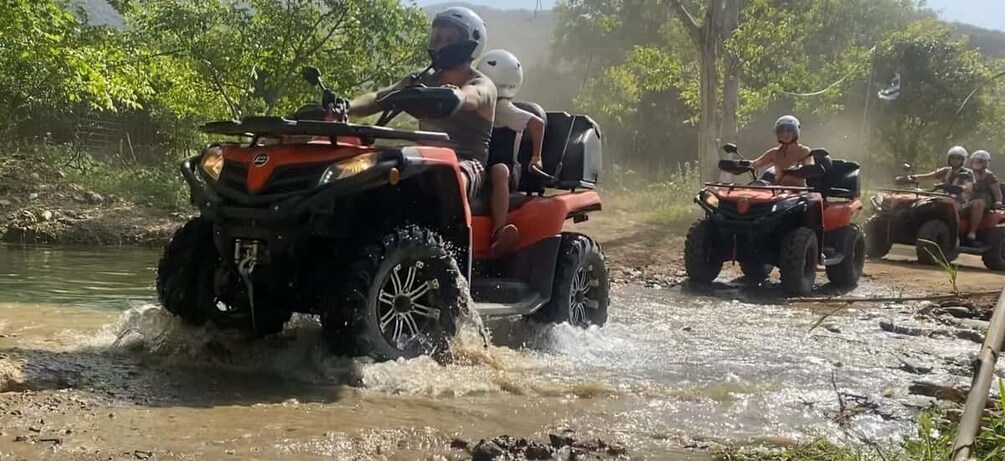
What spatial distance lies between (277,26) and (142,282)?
8901 mm

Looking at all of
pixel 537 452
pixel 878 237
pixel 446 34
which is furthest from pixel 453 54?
pixel 878 237

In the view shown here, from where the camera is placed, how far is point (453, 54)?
563 centimetres

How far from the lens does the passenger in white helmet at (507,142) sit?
19.0 ft

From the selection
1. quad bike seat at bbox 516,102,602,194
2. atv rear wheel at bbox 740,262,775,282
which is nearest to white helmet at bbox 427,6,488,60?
quad bike seat at bbox 516,102,602,194

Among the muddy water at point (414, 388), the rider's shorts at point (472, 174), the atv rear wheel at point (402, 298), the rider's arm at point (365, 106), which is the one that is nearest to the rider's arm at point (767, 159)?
the muddy water at point (414, 388)

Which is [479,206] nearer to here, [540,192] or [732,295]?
[540,192]

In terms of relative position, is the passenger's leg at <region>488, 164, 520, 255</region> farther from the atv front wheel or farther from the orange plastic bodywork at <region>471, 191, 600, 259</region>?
the atv front wheel

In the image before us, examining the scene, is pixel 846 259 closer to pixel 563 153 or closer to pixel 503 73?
pixel 563 153

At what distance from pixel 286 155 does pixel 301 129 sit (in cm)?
18

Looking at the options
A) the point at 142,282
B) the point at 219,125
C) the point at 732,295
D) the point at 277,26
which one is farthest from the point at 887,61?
the point at 219,125

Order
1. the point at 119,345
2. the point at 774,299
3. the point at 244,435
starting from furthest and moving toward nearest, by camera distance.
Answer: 1. the point at 774,299
2. the point at 119,345
3. the point at 244,435

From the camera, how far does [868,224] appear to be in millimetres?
14492

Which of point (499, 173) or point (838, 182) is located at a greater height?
point (499, 173)

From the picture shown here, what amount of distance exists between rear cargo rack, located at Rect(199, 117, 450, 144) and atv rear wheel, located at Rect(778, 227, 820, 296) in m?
5.72
